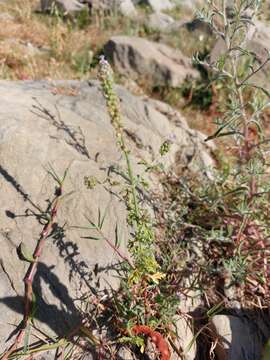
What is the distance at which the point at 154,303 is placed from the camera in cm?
217

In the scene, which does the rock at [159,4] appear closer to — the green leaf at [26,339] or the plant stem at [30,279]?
the plant stem at [30,279]

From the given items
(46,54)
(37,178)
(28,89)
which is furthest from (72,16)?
(37,178)

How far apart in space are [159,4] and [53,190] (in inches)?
322

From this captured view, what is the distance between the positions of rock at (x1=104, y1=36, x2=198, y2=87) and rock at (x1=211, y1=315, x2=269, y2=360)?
344 cm

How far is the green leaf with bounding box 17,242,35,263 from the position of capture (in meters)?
2.15

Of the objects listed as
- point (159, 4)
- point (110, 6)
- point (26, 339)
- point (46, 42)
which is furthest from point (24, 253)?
point (159, 4)

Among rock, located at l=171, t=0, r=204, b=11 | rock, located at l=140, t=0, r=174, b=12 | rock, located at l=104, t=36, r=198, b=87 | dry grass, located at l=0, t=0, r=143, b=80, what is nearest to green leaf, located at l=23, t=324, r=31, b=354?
dry grass, located at l=0, t=0, r=143, b=80

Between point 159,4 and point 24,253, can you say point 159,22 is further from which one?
point 24,253

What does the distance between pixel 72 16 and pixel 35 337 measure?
609cm

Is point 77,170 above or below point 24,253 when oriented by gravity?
above

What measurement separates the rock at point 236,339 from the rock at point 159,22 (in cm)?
586

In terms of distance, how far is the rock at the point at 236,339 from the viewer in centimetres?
226

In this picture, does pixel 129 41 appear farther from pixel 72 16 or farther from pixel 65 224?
pixel 65 224

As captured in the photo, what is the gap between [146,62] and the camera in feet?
18.1
